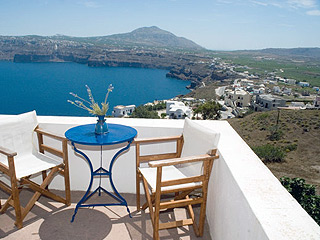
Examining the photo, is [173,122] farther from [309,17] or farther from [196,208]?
[309,17]

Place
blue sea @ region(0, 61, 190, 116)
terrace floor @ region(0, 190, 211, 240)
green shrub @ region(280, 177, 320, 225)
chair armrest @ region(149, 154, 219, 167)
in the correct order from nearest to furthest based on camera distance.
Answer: chair armrest @ region(149, 154, 219, 167)
terrace floor @ region(0, 190, 211, 240)
green shrub @ region(280, 177, 320, 225)
blue sea @ region(0, 61, 190, 116)

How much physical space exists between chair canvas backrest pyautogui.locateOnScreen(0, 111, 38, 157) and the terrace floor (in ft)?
1.50

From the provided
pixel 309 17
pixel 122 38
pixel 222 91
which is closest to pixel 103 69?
pixel 222 91

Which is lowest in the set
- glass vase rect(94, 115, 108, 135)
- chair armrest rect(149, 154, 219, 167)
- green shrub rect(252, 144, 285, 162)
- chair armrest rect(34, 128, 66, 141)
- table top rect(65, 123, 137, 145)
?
green shrub rect(252, 144, 285, 162)

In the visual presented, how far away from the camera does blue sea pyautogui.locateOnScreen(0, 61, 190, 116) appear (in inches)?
1588

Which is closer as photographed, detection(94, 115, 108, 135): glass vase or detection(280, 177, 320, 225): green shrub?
detection(94, 115, 108, 135): glass vase

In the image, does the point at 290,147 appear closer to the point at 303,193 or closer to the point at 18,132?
the point at 303,193

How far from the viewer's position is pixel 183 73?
6975cm

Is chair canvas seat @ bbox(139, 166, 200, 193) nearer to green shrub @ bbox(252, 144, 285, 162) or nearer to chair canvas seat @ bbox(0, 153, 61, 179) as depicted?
chair canvas seat @ bbox(0, 153, 61, 179)

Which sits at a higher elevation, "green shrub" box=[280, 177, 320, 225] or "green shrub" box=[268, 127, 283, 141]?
"green shrub" box=[280, 177, 320, 225]

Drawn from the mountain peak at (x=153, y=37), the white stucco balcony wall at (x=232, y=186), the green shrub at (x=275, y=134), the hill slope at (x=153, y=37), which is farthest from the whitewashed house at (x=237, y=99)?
the hill slope at (x=153, y=37)

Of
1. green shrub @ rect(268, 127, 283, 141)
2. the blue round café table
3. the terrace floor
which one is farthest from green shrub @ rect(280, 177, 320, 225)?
green shrub @ rect(268, 127, 283, 141)

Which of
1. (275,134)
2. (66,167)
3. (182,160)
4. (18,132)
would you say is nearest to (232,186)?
(182,160)

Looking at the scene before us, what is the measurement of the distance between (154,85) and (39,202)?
57578mm
